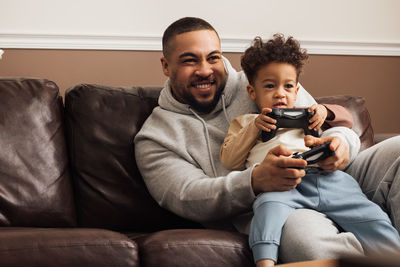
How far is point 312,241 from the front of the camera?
1.23m

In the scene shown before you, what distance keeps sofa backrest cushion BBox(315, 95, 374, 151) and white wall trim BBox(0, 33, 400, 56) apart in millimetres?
790

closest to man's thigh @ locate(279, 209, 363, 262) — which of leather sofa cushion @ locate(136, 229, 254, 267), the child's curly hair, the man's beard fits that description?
leather sofa cushion @ locate(136, 229, 254, 267)

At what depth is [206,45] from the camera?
74.0 inches

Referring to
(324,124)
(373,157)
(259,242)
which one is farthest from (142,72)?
(259,242)

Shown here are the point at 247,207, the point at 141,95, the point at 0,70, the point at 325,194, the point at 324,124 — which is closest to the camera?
the point at 325,194

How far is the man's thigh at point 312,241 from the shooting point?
1225mm

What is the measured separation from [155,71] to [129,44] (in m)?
0.20

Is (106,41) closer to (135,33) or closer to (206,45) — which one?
(135,33)

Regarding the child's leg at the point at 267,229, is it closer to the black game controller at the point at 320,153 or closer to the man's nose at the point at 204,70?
the black game controller at the point at 320,153

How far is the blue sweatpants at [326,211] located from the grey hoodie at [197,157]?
0.43 feet

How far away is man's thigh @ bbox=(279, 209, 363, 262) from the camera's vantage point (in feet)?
4.02

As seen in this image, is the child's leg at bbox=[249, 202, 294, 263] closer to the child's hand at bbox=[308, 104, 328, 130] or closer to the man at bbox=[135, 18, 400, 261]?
the man at bbox=[135, 18, 400, 261]

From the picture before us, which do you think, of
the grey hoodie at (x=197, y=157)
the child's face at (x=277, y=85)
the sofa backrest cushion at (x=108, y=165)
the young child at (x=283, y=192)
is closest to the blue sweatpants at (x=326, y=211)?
the young child at (x=283, y=192)

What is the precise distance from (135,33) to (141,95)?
2.87 ft
